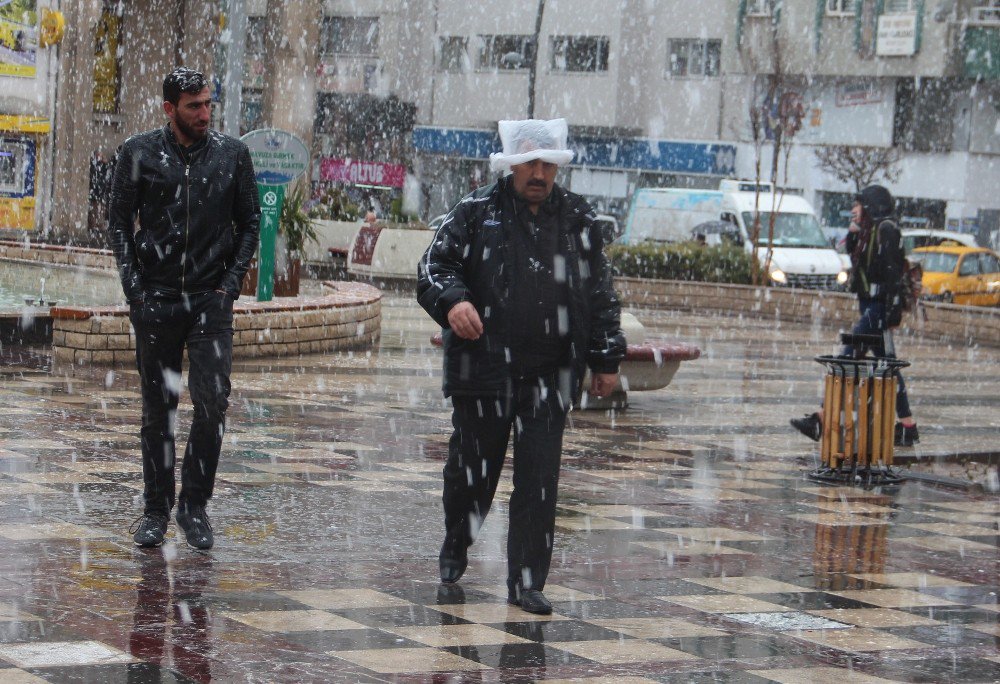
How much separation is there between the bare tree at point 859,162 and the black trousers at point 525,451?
43686 millimetres

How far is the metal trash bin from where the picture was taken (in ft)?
33.5

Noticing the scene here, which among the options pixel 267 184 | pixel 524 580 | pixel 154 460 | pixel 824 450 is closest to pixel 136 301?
pixel 154 460

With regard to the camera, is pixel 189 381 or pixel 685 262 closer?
pixel 189 381

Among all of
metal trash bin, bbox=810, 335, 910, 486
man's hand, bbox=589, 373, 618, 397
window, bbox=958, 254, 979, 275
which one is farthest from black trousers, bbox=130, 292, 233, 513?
window, bbox=958, 254, 979, 275

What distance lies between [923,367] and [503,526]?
12.8 metres

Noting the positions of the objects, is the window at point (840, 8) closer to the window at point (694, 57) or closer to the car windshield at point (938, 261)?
the window at point (694, 57)

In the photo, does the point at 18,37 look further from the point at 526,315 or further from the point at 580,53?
the point at 526,315

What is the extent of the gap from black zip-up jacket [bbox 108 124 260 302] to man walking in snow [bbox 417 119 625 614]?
986mm

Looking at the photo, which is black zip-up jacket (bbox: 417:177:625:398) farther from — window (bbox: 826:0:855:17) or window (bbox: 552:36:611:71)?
window (bbox: 552:36:611:71)

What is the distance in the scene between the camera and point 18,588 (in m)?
5.85

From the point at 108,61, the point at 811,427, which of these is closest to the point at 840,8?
the point at 108,61

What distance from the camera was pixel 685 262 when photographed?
32062mm

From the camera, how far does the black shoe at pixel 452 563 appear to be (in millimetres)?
6395

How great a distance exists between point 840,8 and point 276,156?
36612 mm
